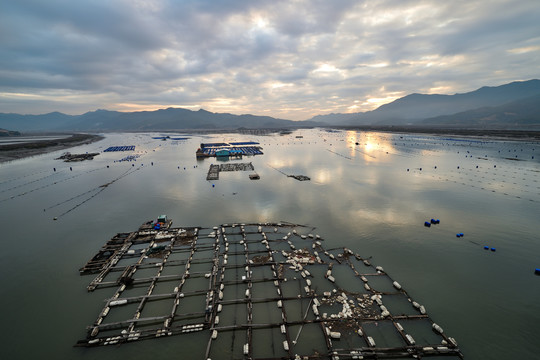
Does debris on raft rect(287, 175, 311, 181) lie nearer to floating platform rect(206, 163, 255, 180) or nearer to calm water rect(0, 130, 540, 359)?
calm water rect(0, 130, 540, 359)

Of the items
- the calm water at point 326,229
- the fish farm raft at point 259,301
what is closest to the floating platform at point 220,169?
the calm water at point 326,229

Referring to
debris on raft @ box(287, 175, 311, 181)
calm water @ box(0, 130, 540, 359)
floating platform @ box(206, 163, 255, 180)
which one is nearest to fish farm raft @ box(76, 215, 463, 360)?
calm water @ box(0, 130, 540, 359)

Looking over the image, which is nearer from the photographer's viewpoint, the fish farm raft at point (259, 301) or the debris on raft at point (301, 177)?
the fish farm raft at point (259, 301)

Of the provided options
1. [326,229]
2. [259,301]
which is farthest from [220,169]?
[259,301]

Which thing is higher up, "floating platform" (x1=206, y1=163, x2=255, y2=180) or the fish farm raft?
"floating platform" (x1=206, y1=163, x2=255, y2=180)

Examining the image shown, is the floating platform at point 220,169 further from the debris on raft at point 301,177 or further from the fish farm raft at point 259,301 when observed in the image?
the fish farm raft at point 259,301

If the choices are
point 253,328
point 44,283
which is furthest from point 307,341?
point 44,283
